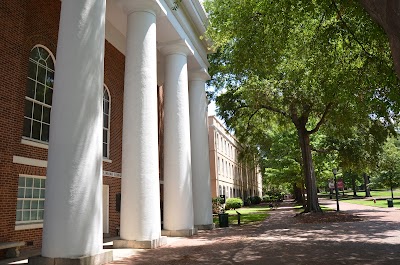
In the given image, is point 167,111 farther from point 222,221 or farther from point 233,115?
point 233,115

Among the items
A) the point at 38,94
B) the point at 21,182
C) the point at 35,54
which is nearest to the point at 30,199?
the point at 21,182

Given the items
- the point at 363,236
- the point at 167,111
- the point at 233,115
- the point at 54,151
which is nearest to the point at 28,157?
the point at 54,151

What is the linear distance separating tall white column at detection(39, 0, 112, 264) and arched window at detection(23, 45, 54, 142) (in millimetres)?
3907

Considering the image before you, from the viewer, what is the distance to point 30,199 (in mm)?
11016

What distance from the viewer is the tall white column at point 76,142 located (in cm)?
743

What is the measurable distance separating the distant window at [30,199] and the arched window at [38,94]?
147 cm

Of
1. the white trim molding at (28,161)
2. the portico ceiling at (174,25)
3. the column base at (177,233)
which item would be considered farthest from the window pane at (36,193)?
the portico ceiling at (174,25)

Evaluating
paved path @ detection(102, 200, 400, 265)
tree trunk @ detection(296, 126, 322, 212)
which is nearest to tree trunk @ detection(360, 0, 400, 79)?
paved path @ detection(102, 200, 400, 265)

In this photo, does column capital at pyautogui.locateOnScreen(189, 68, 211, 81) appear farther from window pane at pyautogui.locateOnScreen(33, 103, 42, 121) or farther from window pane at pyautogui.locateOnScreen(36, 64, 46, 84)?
window pane at pyautogui.locateOnScreen(33, 103, 42, 121)

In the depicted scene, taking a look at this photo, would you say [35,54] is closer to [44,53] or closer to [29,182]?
[44,53]

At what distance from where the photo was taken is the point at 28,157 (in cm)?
1090

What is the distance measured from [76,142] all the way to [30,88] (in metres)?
4.94

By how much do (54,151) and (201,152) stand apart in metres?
10.9

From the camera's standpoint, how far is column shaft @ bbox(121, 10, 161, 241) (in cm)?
1059
